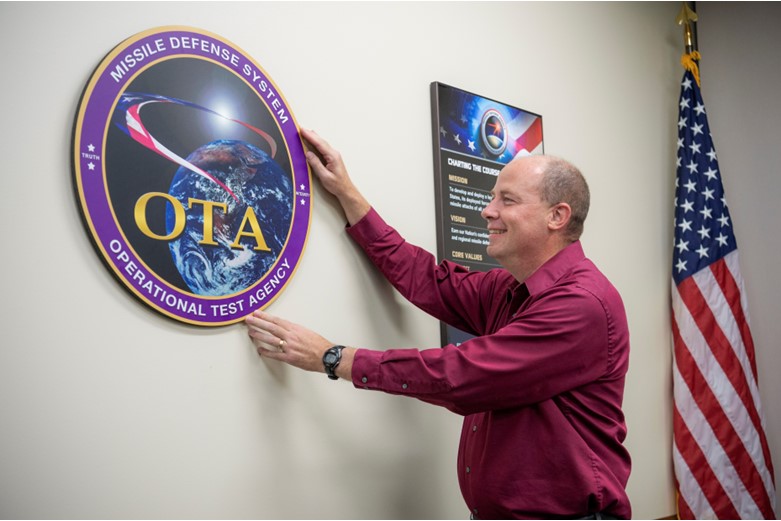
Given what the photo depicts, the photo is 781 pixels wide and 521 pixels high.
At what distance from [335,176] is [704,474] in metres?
2.15

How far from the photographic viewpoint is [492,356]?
162cm

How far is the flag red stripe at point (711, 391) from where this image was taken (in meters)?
2.96

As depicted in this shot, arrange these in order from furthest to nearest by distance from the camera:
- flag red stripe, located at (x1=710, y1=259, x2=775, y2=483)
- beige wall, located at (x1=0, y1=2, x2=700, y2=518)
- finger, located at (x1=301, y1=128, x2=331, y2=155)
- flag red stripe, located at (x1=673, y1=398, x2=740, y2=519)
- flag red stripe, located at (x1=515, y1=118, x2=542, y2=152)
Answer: flag red stripe, located at (x1=710, y1=259, x2=775, y2=483), flag red stripe, located at (x1=673, y1=398, x2=740, y2=519), flag red stripe, located at (x1=515, y1=118, x2=542, y2=152), finger, located at (x1=301, y1=128, x2=331, y2=155), beige wall, located at (x1=0, y1=2, x2=700, y2=518)

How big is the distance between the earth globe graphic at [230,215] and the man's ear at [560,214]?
70 centimetres

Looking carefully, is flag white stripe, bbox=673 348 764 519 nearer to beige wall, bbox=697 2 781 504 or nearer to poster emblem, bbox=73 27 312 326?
beige wall, bbox=697 2 781 504

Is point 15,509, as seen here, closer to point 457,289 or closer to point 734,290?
point 457,289

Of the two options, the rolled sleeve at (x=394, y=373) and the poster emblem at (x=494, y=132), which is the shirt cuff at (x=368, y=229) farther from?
the poster emblem at (x=494, y=132)

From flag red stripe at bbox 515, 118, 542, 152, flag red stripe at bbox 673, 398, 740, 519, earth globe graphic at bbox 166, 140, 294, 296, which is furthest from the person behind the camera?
flag red stripe at bbox 673, 398, 740, 519

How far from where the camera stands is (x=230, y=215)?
5.44 ft

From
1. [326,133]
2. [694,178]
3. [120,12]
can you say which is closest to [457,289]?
[326,133]

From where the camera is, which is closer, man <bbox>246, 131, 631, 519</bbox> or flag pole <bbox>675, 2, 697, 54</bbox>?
man <bbox>246, 131, 631, 519</bbox>

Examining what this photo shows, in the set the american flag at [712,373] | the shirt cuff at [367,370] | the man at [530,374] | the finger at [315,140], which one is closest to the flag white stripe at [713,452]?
the american flag at [712,373]

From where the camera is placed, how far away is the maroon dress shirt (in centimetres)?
162

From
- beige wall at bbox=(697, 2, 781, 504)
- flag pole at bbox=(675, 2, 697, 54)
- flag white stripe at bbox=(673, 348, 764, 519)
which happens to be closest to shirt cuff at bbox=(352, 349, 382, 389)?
flag white stripe at bbox=(673, 348, 764, 519)
